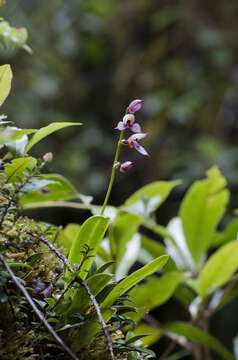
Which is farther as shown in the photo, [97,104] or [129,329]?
[97,104]

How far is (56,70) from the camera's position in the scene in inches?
A: 92.4

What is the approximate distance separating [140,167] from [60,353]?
1900 mm

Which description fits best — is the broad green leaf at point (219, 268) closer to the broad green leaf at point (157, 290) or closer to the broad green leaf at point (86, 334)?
the broad green leaf at point (157, 290)

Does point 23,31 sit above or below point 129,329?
above

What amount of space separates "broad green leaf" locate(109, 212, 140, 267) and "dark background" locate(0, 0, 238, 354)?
4.34 ft

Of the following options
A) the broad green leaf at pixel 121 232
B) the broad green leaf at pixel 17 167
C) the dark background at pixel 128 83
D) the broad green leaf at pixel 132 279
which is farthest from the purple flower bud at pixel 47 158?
the dark background at pixel 128 83

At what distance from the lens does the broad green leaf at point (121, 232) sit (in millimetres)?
583

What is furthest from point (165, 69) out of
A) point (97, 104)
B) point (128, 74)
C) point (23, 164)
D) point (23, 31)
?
point (23, 164)

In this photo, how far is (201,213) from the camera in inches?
27.6

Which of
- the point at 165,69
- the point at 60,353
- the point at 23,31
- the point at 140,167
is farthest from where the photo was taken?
the point at 165,69

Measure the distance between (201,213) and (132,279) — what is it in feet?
1.33

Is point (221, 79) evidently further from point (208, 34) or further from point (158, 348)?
point (158, 348)

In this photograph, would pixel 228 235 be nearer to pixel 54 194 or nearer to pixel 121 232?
pixel 121 232

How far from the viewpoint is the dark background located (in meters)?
2.11
